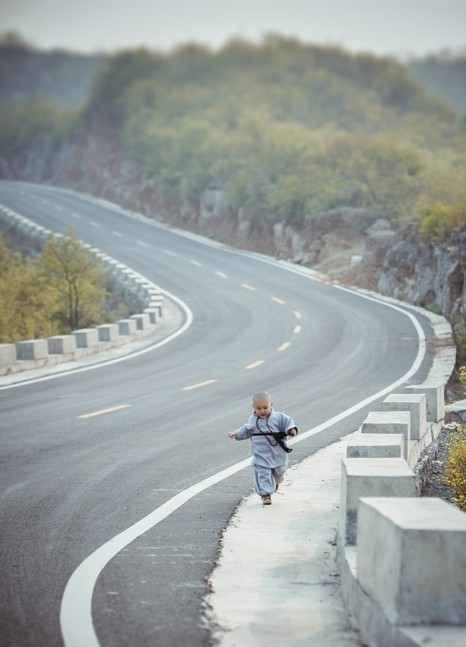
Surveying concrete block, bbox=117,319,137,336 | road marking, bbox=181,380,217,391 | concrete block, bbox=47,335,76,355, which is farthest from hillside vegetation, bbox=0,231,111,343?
road marking, bbox=181,380,217,391

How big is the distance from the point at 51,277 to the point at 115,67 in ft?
196

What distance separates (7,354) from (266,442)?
1529 centimetres

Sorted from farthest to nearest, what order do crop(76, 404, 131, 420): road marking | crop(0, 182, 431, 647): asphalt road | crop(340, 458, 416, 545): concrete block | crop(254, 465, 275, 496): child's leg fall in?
crop(76, 404, 131, 420): road marking, crop(254, 465, 275, 496): child's leg, crop(340, 458, 416, 545): concrete block, crop(0, 182, 431, 647): asphalt road

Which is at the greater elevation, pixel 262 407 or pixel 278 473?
pixel 262 407

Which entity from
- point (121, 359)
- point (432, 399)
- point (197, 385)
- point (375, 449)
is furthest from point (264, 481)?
point (121, 359)

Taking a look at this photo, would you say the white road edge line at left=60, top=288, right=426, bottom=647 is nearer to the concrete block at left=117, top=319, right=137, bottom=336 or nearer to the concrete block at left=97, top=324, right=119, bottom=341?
the concrete block at left=97, top=324, right=119, bottom=341

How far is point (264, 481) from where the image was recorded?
11266 mm

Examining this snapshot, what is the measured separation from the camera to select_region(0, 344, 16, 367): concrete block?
25344 mm

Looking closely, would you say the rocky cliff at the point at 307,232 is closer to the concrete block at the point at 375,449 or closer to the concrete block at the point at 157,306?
the concrete block at the point at 157,306

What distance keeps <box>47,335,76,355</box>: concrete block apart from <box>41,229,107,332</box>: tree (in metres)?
11.9

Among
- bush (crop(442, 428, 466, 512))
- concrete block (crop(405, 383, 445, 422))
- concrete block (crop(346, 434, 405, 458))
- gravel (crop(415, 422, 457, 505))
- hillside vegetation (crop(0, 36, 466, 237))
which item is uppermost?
hillside vegetation (crop(0, 36, 466, 237))

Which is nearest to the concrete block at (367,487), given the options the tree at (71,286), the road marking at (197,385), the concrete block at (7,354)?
the road marking at (197,385)

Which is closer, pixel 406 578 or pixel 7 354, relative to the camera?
pixel 406 578

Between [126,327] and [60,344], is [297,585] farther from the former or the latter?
[126,327]
